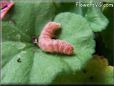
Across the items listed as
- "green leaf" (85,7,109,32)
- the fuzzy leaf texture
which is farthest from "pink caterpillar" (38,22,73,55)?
"green leaf" (85,7,109,32)

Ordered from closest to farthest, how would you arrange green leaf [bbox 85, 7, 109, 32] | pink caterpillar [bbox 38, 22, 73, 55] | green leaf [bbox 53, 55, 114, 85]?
1. green leaf [bbox 53, 55, 114, 85]
2. pink caterpillar [bbox 38, 22, 73, 55]
3. green leaf [bbox 85, 7, 109, 32]

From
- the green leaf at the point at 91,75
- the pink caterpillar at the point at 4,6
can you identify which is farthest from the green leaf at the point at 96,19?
the pink caterpillar at the point at 4,6

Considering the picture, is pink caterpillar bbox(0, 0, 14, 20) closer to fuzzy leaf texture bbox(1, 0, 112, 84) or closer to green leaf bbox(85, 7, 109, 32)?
fuzzy leaf texture bbox(1, 0, 112, 84)

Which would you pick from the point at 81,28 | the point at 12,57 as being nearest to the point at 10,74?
the point at 12,57

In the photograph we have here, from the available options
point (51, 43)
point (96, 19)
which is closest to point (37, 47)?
point (51, 43)

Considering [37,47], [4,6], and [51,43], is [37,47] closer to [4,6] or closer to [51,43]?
[51,43]

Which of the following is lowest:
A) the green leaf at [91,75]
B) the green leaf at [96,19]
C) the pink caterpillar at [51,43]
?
the green leaf at [91,75]

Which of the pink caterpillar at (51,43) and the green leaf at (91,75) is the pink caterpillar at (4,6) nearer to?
the pink caterpillar at (51,43)
